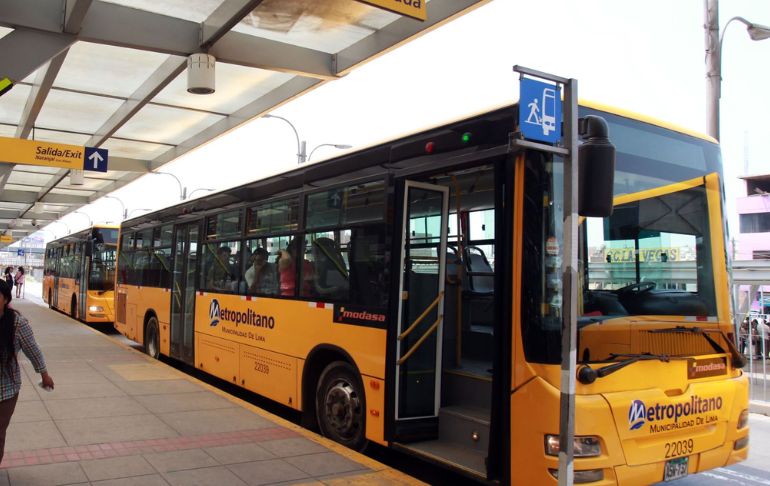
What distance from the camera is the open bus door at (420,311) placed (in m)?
5.57

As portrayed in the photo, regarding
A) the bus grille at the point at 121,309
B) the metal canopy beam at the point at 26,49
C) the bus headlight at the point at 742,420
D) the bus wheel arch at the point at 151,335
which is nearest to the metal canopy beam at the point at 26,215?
the bus grille at the point at 121,309

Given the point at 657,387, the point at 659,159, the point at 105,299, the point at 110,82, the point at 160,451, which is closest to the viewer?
the point at 657,387

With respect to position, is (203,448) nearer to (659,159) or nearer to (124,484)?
(124,484)

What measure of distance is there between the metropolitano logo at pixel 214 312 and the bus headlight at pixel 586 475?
6.57 meters

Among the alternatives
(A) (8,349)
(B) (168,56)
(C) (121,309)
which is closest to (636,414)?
(A) (8,349)

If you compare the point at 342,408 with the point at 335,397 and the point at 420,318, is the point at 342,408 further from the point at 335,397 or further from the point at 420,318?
the point at 420,318

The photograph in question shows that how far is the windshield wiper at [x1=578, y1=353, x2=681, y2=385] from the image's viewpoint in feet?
13.5

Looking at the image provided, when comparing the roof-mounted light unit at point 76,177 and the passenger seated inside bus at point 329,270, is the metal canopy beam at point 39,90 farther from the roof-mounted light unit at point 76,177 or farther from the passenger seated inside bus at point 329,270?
the passenger seated inside bus at point 329,270

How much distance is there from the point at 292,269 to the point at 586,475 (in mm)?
4283

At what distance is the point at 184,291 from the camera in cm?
1110

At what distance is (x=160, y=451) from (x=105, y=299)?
15901 mm

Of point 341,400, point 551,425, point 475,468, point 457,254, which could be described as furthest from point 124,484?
point 457,254

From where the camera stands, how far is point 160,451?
18.7 feet

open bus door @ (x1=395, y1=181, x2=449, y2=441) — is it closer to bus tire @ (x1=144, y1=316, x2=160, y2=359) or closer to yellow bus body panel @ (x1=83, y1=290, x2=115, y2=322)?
bus tire @ (x1=144, y1=316, x2=160, y2=359)
